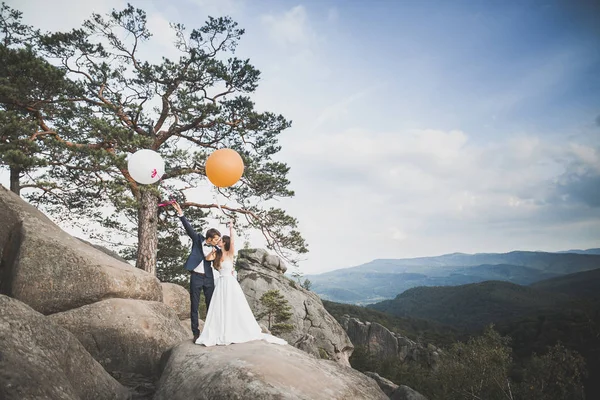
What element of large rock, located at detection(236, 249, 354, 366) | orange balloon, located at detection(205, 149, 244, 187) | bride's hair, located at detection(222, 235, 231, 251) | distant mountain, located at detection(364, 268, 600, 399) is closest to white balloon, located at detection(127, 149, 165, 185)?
orange balloon, located at detection(205, 149, 244, 187)

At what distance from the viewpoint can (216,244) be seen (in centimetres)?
743

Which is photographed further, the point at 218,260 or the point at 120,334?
the point at 120,334

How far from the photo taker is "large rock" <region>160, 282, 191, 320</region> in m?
13.3

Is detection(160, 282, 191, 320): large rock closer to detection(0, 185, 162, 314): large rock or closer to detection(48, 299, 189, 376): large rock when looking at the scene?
detection(0, 185, 162, 314): large rock

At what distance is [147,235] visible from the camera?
15016 millimetres

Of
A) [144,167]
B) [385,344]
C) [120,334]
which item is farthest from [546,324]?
[144,167]

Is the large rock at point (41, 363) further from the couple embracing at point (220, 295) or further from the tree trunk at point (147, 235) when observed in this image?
the tree trunk at point (147, 235)

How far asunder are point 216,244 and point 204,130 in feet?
36.9

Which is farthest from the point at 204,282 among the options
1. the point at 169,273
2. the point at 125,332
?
the point at 169,273

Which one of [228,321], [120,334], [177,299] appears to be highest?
[228,321]

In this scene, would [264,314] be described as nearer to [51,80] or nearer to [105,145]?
[105,145]

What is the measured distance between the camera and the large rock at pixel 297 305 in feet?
99.3

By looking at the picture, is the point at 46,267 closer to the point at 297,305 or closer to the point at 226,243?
the point at 226,243

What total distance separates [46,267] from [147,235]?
708 cm
